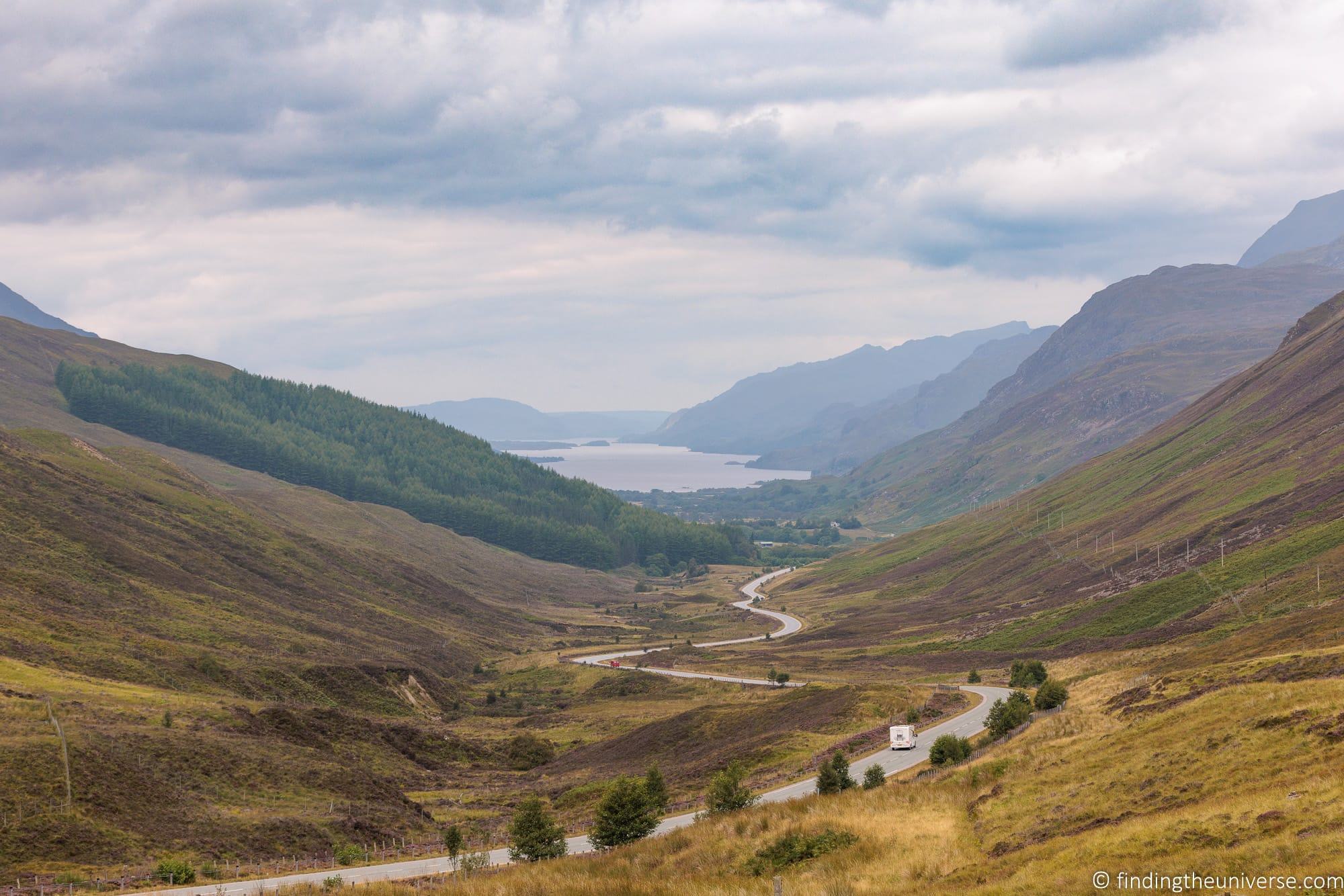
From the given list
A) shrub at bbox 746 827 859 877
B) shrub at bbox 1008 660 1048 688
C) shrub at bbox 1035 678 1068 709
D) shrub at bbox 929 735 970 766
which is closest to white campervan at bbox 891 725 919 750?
shrub at bbox 1035 678 1068 709

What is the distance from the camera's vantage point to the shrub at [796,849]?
123ft

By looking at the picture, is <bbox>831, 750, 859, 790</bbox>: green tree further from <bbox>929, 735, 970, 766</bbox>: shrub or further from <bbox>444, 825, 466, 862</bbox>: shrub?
<bbox>444, 825, 466, 862</bbox>: shrub

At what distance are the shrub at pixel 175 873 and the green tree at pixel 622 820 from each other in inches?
744

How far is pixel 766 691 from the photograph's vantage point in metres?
118

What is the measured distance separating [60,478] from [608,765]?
11454cm

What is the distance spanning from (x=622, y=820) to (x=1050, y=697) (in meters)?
36.4

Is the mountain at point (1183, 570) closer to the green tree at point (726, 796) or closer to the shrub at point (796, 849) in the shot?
the green tree at point (726, 796)

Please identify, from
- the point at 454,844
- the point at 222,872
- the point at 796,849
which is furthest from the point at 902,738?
the point at 222,872

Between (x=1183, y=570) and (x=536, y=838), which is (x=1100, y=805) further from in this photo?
(x=1183, y=570)

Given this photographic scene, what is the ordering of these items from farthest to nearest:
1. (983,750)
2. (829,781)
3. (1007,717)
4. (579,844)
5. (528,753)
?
(528,753)
(1007,717)
(983,750)
(579,844)
(829,781)

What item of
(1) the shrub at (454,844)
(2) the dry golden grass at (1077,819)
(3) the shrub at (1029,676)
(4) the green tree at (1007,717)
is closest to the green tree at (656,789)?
(2) the dry golden grass at (1077,819)

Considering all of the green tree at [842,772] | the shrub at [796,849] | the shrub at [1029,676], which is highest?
the shrub at [796,849]

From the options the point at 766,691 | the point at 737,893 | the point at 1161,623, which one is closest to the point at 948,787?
the point at 737,893

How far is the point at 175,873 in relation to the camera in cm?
4675
